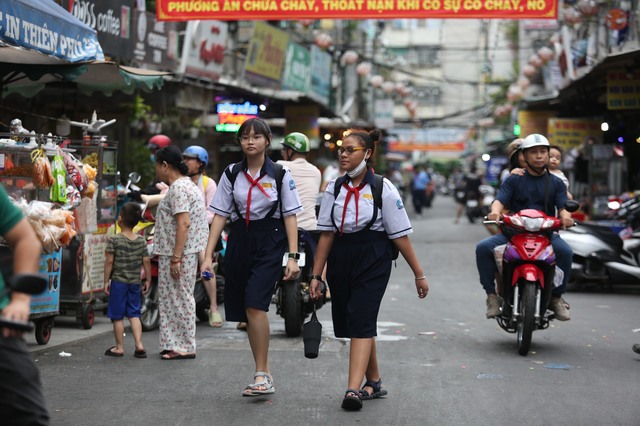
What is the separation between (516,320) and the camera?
909cm

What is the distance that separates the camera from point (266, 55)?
24938 mm

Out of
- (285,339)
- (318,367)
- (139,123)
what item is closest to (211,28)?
(139,123)

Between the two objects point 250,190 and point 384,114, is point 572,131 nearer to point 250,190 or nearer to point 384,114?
point 250,190

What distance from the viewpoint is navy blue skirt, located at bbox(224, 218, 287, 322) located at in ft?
23.7

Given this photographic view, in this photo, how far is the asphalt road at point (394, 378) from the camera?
6562 millimetres

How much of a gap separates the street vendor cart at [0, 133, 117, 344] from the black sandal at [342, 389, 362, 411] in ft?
8.51

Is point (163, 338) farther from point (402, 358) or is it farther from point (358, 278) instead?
point (358, 278)

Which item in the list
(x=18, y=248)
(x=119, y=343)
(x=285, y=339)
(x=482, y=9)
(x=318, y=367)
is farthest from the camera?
(x=482, y=9)

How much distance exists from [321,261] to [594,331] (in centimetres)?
483

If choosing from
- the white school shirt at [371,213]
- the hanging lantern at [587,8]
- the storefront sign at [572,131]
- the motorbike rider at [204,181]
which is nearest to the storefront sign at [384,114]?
the storefront sign at [572,131]

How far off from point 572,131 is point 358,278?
19091 millimetres

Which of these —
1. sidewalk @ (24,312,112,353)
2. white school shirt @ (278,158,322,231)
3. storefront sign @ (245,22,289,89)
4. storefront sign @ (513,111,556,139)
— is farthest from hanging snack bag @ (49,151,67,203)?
storefront sign @ (513,111,556,139)

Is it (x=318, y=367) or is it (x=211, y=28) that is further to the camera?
(x=211, y=28)

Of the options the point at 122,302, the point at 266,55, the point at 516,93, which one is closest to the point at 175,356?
the point at 122,302
